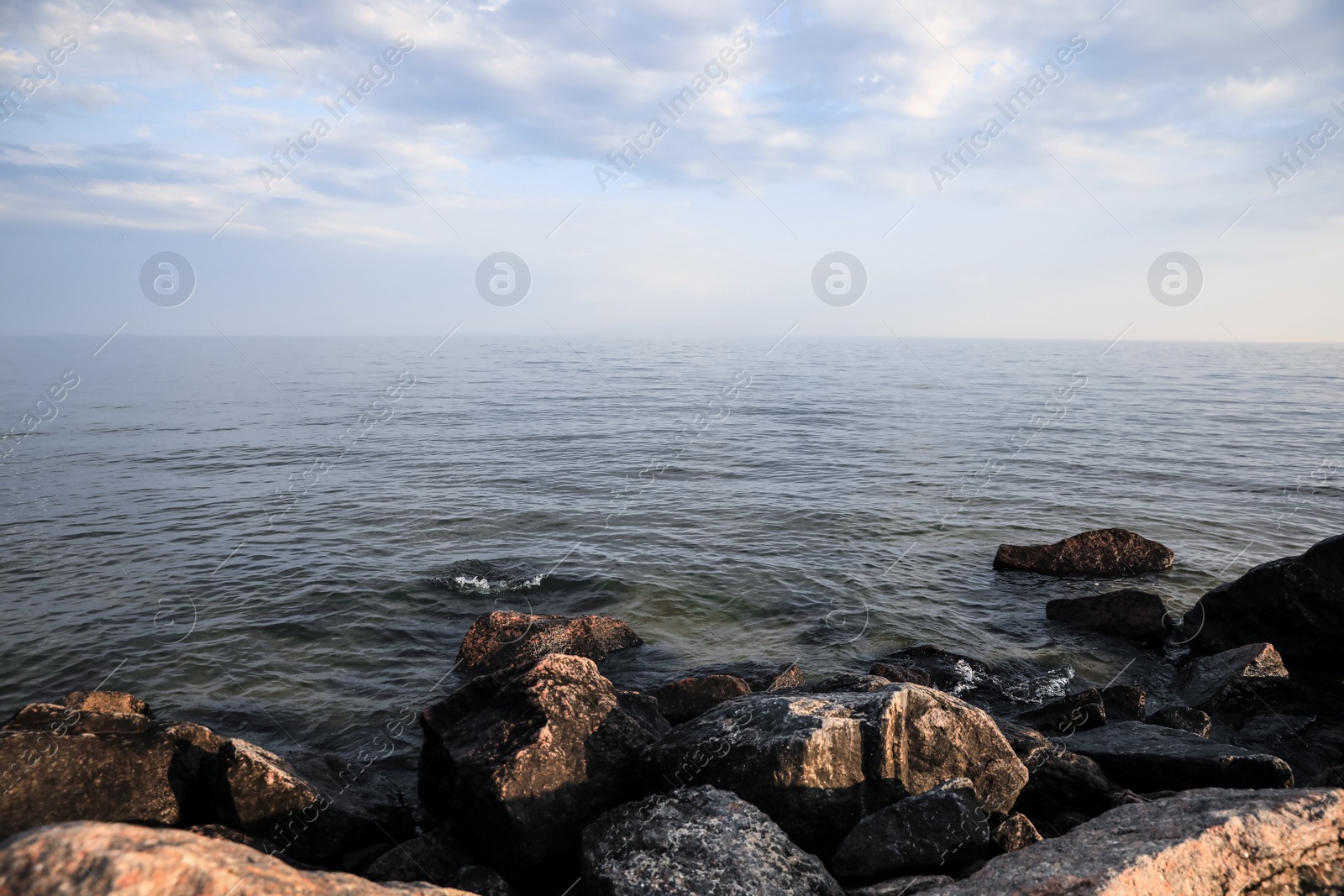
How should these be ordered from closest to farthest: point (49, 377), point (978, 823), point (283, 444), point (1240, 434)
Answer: point (978, 823) → point (283, 444) → point (1240, 434) → point (49, 377)

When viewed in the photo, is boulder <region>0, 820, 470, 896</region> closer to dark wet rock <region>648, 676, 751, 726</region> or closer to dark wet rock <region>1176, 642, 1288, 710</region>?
dark wet rock <region>648, 676, 751, 726</region>

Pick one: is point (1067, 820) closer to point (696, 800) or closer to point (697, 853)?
point (696, 800)

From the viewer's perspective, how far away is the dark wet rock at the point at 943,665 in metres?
10.6

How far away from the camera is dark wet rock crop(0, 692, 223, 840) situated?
20.6 feet

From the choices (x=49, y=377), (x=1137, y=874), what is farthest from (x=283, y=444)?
(x=49, y=377)

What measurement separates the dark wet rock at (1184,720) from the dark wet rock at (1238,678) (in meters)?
1.00

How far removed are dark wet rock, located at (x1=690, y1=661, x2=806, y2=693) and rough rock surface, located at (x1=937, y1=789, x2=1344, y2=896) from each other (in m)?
4.75

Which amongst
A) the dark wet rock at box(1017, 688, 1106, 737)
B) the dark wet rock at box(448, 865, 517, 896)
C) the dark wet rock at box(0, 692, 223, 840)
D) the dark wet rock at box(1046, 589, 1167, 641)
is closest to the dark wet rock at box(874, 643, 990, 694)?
the dark wet rock at box(1017, 688, 1106, 737)

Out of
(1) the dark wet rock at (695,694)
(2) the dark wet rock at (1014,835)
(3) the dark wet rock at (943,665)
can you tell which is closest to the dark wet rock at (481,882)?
(1) the dark wet rock at (695,694)

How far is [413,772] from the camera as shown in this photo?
847cm

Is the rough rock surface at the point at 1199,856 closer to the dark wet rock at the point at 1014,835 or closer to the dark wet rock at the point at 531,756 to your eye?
the dark wet rock at the point at 1014,835

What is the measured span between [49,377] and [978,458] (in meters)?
86.1

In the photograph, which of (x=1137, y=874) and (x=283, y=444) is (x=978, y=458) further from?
(x=283, y=444)

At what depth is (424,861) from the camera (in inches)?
243
